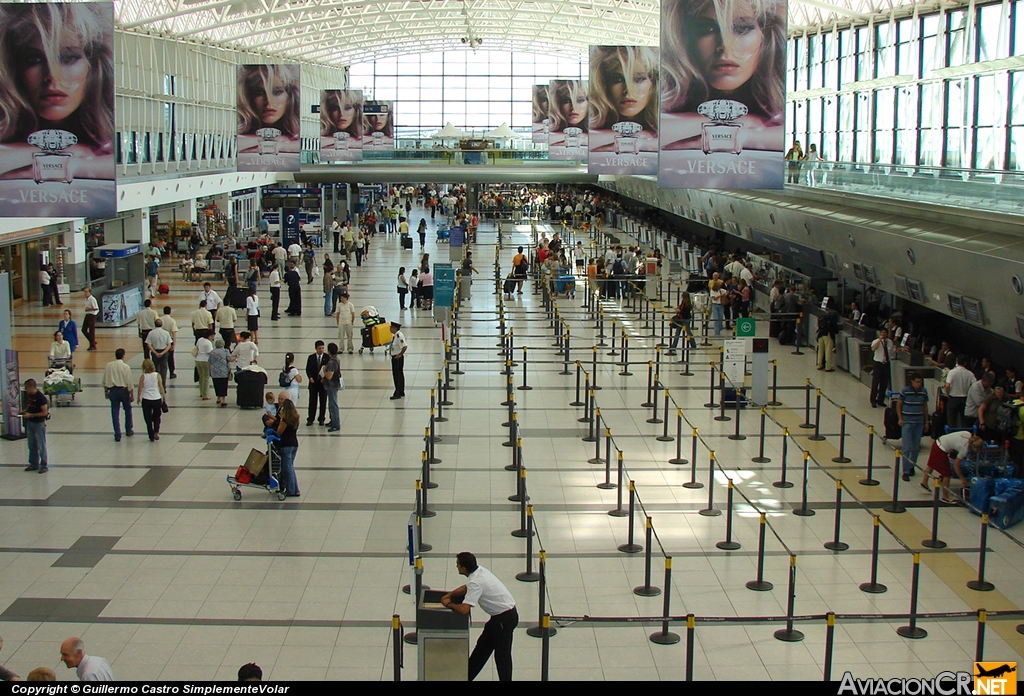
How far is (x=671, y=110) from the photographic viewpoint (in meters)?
14.6

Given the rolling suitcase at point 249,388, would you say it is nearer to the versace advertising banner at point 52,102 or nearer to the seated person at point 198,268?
the versace advertising banner at point 52,102

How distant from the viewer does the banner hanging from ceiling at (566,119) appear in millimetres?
36841

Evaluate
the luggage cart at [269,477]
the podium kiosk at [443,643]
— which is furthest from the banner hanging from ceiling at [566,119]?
the podium kiosk at [443,643]

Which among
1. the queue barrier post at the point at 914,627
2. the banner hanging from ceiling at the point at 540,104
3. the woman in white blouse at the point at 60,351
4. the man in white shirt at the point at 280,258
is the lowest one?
the queue barrier post at the point at 914,627

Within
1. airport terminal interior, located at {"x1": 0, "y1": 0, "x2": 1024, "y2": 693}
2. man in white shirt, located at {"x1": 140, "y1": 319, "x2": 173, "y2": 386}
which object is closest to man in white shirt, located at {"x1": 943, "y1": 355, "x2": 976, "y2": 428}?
airport terminal interior, located at {"x1": 0, "y1": 0, "x2": 1024, "y2": 693}

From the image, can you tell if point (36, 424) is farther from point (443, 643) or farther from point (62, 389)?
point (443, 643)

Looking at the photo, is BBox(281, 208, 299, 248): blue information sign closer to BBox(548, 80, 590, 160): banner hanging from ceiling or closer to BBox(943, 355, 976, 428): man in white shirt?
BBox(548, 80, 590, 160): banner hanging from ceiling

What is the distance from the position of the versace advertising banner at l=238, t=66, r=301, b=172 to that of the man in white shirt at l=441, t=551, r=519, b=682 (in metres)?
21.4

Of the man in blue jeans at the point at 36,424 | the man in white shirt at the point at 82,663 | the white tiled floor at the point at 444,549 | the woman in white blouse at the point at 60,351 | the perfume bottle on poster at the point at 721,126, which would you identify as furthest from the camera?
the woman in white blouse at the point at 60,351

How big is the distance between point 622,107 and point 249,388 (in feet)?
32.7

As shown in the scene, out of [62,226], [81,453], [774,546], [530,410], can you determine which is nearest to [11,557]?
[81,453]

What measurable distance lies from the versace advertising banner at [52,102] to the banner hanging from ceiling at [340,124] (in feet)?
91.8

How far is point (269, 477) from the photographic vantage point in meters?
13.3

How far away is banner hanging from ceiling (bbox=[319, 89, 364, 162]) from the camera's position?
138ft
